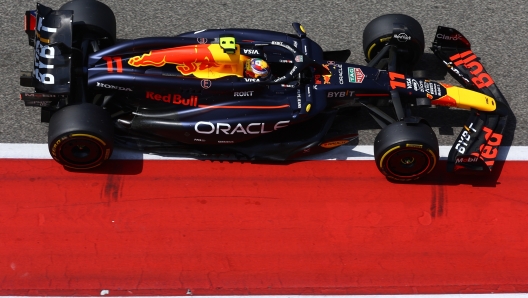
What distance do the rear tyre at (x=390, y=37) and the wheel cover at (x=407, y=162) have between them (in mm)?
1823

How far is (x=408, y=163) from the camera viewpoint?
8.92 metres

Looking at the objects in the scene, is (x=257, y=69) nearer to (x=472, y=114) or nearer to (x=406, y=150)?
(x=406, y=150)

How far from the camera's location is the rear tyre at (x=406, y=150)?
28.0 ft

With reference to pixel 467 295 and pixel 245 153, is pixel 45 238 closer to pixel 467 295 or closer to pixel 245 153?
pixel 245 153

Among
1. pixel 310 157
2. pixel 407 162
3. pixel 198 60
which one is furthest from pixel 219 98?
pixel 407 162

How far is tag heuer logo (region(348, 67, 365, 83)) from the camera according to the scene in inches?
358

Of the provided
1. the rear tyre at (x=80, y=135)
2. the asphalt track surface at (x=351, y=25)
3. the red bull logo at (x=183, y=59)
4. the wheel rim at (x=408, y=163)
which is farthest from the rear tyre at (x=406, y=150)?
the rear tyre at (x=80, y=135)

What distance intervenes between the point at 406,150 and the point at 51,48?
14.5 ft

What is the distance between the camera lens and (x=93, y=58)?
8.70 metres

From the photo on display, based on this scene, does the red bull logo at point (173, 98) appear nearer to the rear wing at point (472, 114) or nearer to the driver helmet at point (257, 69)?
the driver helmet at point (257, 69)

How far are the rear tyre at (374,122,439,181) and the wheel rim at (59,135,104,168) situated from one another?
335 cm

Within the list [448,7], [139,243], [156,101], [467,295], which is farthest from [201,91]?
[448,7]

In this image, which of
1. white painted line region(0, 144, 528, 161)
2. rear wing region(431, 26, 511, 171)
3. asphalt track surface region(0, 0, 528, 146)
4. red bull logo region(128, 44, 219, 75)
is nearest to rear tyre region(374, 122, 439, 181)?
rear wing region(431, 26, 511, 171)

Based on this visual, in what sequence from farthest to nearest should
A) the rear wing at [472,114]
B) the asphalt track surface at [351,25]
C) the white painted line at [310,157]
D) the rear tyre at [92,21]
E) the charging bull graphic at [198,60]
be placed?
the asphalt track surface at [351,25]
the rear tyre at [92,21]
the white painted line at [310,157]
the rear wing at [472,114]
the charging bull graphic at [198,60]
